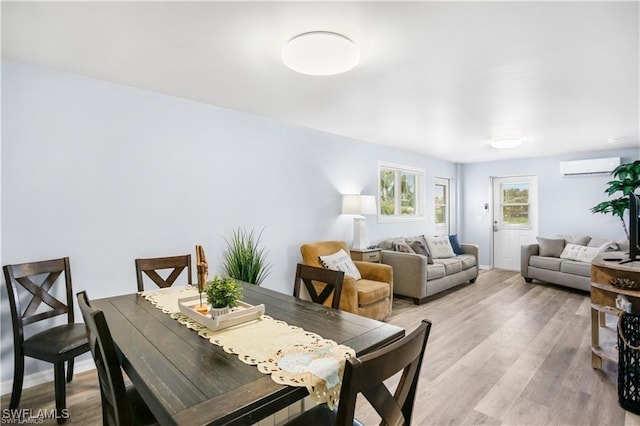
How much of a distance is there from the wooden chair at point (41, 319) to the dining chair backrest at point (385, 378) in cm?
201

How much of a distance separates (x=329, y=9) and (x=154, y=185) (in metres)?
2.14

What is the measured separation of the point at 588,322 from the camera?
12.4ft

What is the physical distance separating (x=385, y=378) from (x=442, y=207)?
6.88 m

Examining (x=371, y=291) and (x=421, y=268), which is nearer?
(x=371, y=291)

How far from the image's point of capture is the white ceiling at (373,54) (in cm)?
174

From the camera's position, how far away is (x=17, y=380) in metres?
2.05

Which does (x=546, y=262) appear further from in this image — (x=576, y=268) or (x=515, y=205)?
(x=515, y=205)

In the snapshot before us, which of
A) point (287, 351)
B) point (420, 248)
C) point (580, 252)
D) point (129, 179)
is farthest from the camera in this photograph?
point (580, 252)

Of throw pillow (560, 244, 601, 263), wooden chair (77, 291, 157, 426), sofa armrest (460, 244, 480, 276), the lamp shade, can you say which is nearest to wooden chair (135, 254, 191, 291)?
wooden chair (77, 291, 157, 426)

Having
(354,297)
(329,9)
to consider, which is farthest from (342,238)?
(329,9)

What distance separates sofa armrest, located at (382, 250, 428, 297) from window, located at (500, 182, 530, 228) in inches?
144

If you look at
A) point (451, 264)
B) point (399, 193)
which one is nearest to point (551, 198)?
point (451, 264)

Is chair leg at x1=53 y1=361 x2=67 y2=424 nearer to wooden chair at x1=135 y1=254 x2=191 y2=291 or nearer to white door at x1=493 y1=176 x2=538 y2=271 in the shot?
wooden chair at x1=135 y1=254 x2=191 y2=291

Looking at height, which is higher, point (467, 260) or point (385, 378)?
point (385, 378)
